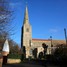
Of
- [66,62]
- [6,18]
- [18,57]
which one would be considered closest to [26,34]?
[18,57]

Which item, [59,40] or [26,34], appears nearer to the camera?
[26,34]

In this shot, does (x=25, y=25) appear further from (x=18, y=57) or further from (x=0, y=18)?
(x=0, y=18)

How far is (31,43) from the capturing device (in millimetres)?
165125

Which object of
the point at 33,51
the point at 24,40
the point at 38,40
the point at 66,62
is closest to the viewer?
the point at 66,62

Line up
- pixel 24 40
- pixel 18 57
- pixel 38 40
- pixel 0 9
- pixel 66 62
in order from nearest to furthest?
1. pixel 0 9
2. pixel 66 62
3. pixel 18 57
4. pixel 24 40
5. pixel 38 40

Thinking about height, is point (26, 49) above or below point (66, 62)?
above

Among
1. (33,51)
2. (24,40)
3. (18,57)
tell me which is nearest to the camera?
(18,57)

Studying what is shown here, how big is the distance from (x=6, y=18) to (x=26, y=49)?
137 m

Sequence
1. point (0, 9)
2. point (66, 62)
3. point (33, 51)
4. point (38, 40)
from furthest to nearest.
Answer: point (38, 40) → point (33, 51) → point (66, 62) → point (0, 9)

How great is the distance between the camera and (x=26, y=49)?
154875 millimetres

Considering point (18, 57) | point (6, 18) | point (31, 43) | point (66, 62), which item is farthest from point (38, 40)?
point (6, 18)

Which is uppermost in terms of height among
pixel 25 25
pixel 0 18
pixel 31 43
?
pixel 25 25

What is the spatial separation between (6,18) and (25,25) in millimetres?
145178

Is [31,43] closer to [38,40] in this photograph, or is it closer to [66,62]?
[38,40]
